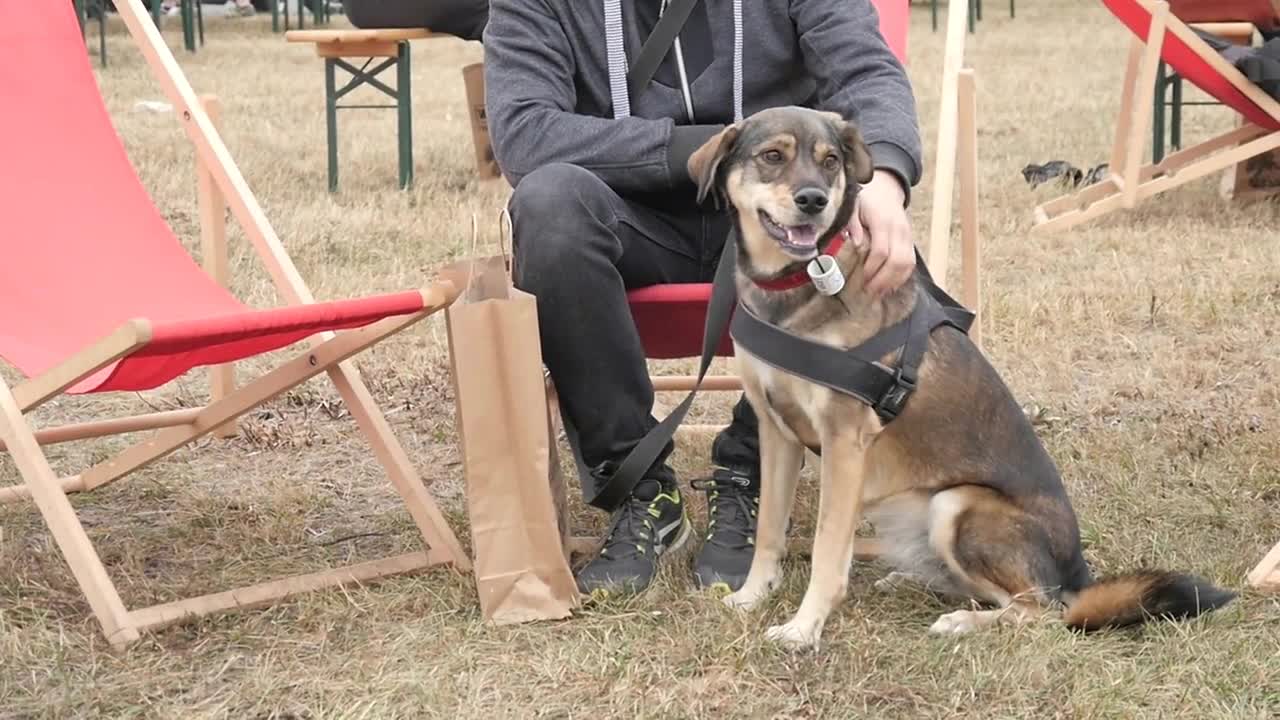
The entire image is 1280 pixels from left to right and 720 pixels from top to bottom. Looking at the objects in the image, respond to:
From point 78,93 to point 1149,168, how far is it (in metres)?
4.41

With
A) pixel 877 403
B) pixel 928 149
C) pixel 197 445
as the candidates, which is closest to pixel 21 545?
pixel 197 445

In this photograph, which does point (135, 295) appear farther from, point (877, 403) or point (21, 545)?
point (877, 403)

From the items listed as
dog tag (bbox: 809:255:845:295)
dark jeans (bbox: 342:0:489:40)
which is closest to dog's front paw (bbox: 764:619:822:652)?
dog tag (bbox: 809:255:845:295)

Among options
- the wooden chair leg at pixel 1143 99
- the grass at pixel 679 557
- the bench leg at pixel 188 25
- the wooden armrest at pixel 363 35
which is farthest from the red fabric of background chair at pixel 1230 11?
the bench leg at pixel 188 25

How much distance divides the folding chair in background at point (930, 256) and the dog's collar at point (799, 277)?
0.27 metres

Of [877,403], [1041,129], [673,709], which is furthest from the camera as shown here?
[1041,129]

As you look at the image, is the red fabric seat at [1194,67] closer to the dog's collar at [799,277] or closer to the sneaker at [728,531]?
the sneaker at [728,531]

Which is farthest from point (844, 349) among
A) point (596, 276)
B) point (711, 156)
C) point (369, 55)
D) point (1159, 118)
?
point (1159, 118)

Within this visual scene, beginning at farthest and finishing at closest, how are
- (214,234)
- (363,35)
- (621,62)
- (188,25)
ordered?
1. (188,25)
2. (363,35)
3. (214,234)
4. (621,62)

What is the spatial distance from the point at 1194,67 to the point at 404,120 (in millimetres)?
3335

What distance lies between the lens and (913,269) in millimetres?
2678

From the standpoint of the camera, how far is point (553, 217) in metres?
2.79

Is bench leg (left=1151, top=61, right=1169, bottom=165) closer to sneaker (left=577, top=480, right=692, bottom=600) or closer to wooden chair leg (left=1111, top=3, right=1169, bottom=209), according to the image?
wooden chair leg (left=1111, top=3, right=1169, bottom=209)

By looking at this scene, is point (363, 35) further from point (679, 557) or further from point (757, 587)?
point (757, 587)
